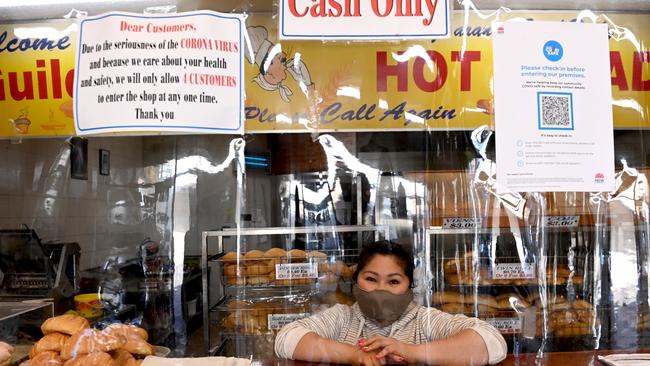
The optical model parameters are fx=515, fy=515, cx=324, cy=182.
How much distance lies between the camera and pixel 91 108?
0.94 meters

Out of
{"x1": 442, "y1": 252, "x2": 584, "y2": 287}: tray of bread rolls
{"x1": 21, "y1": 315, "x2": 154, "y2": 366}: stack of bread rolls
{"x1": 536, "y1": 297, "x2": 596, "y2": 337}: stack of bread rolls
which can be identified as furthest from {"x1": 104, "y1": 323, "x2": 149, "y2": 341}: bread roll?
{"x1": 536, "y1": 297, "x2": 596, "y2": 337}: stack of bread rolls

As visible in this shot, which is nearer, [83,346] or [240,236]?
[83,346]

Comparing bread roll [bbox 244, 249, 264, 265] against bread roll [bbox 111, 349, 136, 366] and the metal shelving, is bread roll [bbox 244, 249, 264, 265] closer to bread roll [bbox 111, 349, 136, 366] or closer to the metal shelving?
the metal shelving

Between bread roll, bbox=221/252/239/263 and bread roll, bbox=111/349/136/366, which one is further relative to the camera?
bread roll, bbox=221/252/239/263

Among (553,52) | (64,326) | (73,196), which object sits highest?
(553,52)

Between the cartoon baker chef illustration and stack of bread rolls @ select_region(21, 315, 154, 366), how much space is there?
2.03 ft

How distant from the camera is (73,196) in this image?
1.51 metres

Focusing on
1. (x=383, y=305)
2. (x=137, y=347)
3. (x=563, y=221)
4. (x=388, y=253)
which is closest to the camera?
(x=137, y=347)

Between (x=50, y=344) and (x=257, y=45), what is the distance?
74 centimetres

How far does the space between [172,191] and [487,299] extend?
94 centimetres

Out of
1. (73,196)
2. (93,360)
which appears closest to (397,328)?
(93,360)

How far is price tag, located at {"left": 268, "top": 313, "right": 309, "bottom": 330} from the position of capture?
1521mm

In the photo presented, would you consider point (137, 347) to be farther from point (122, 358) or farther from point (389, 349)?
point (389, 349)

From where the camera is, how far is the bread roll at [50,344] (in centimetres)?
95
